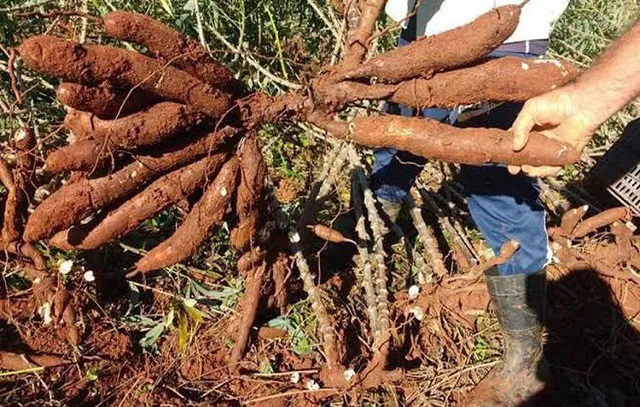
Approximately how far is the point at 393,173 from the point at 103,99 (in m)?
1.20

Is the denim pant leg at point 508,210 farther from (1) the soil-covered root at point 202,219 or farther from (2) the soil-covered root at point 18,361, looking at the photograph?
(2) the soil-covered root at point 18,361

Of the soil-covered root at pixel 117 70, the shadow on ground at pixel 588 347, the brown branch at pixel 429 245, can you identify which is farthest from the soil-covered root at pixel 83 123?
the shadow on ground at pixel 588 347

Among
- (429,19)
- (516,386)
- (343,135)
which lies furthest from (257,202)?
(516,386)

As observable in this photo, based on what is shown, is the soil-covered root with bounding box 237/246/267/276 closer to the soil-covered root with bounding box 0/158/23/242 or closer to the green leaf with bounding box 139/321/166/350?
Result: the green leaf with bounding box 139/321/166/350

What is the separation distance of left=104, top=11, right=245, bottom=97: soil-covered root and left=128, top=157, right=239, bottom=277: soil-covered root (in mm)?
201

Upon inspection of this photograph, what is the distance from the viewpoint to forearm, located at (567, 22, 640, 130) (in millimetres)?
1223

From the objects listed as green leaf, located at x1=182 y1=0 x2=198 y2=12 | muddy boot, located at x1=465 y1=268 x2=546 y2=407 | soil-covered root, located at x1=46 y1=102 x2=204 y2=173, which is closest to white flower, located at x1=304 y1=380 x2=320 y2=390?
muddy boot, located at x1=465 y1=268 x2=546 y2=407

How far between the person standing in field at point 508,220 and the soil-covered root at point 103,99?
78 centimetres

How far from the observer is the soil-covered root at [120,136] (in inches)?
53.7

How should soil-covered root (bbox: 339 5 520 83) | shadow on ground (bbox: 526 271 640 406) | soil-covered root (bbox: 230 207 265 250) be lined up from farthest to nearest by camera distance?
shadow on ground (bbox: 526 271 640 406)
soil-covered root (bbox: 230 207 265 250)
soil-covered root (bbox: 339 5 520 83)

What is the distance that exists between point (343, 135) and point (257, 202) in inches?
12.7

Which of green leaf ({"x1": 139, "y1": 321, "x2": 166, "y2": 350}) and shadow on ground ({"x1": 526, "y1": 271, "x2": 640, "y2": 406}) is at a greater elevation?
green leaf ({"x1": 139, "y1": 321, "x2": 166, "y2": 350})

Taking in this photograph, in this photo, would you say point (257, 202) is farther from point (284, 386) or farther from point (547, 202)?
point (547, 202)

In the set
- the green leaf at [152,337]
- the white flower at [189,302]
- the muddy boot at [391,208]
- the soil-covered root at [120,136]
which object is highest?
the soil-covered root at [120,136]
